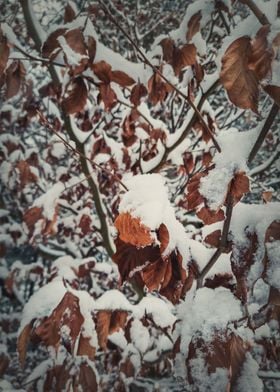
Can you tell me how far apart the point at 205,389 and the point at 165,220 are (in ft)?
1.48

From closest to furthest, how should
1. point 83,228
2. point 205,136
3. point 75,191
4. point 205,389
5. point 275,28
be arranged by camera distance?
point 275,28 → point 205,389 → point 205,136 → point 83,228 → point 75,191

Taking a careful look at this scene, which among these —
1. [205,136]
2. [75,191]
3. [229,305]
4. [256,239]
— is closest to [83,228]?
[75,191]

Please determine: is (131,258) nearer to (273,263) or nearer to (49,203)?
(273,263)

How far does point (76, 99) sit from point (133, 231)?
0.92 metres

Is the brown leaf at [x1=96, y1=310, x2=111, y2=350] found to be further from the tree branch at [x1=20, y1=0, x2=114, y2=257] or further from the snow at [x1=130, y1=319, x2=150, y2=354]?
the tree branch at [x1=20, y1=0, x2=114, y2=257]

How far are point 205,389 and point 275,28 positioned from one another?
2.88 ft

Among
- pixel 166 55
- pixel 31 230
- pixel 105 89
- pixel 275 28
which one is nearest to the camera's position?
pixel 275 28

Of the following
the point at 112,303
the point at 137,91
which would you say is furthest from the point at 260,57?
the point at 112,303

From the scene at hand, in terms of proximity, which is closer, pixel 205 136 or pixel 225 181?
pixel 225 181

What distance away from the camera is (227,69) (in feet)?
2.48

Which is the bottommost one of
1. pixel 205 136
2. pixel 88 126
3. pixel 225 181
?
pixel 225 181

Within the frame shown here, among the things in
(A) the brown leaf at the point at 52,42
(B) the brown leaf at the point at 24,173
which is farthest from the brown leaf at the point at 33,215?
(A) the brown leaf at the point at 52,42

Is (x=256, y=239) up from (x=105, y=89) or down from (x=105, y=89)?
down

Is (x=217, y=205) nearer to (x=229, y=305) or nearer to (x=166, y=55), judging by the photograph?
(x=229, y=305)
